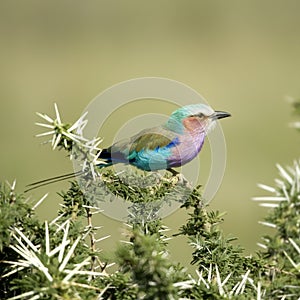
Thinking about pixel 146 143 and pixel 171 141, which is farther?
pixel 171 141

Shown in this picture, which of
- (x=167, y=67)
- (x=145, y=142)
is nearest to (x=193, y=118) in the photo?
(x=145, y=142)

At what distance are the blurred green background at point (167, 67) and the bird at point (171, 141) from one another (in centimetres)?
208

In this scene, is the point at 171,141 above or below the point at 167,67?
below

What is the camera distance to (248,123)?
25.7 ft

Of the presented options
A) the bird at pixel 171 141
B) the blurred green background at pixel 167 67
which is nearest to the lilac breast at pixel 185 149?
the bird at pixel 171 141

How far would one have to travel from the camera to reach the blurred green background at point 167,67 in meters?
6.86

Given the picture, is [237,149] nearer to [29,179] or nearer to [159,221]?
[29,179]

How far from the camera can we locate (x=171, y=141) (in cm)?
328

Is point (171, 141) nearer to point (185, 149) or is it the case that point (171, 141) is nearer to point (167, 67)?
point (185, 149)

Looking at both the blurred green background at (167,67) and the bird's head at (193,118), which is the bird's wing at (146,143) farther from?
the blurred green background at (167,67)

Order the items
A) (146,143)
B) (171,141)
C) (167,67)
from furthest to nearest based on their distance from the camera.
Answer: (167,67) → (171,141) → (146,143)

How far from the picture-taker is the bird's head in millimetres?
3259

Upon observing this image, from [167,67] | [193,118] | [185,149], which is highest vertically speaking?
[167,67]

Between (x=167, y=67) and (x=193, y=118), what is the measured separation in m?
5.83
